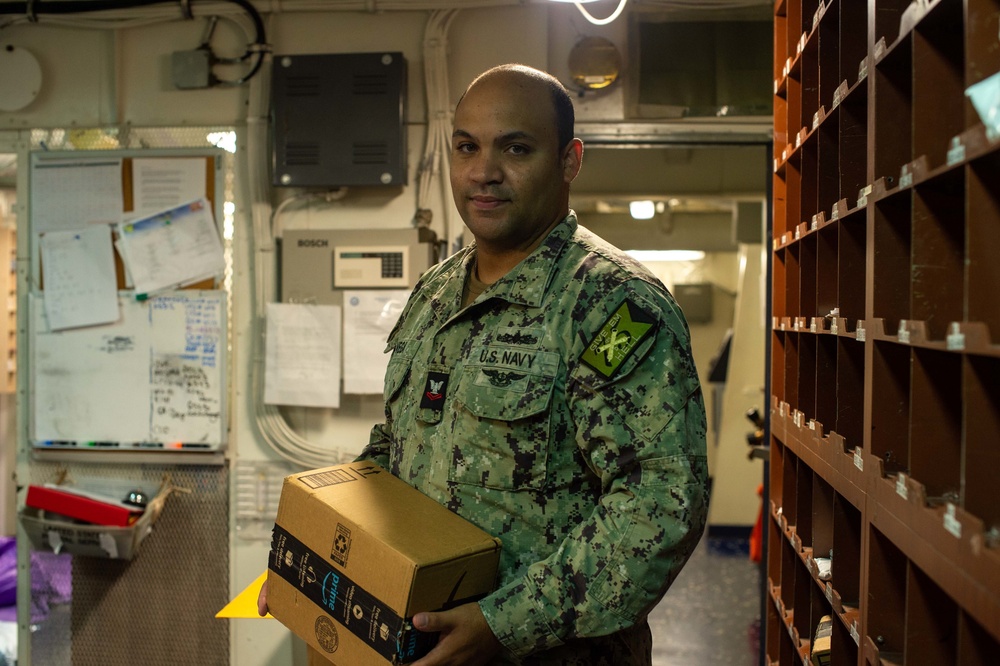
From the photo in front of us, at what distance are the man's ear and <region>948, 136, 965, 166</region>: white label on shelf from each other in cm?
65

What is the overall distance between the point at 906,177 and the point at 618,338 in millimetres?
454

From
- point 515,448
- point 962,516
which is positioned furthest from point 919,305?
point 515,448

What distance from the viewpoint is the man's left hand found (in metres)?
1.13

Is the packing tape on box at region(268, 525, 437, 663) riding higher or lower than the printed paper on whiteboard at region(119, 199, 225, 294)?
lower

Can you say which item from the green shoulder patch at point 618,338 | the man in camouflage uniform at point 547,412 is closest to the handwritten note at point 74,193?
the man in camouflage uniform at point 547,412

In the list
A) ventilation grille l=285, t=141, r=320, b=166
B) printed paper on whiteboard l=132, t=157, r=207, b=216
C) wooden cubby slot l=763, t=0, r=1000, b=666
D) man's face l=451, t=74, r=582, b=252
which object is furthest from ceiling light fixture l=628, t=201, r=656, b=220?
man's face l=451, t=74, r=582, b=252

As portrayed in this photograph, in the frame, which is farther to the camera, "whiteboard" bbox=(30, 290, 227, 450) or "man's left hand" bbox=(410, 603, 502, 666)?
"whiteboard" bbox=(30, 290, 227, 450)

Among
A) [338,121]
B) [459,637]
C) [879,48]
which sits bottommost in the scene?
[459,637]

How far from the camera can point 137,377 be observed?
2.95m

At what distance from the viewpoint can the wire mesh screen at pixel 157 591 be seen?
9.69 feet

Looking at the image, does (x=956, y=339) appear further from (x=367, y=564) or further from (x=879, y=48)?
(x=367, y=564)

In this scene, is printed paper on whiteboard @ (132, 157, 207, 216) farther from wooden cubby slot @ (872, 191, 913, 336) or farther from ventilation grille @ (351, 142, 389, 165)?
wooden cubby slot @ (872, 191, 913, 336)

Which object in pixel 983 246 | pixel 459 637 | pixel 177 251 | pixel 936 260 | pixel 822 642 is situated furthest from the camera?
pixel 177 251

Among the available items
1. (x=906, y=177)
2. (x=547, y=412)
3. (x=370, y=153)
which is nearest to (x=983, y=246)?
(x=906, y=177)
